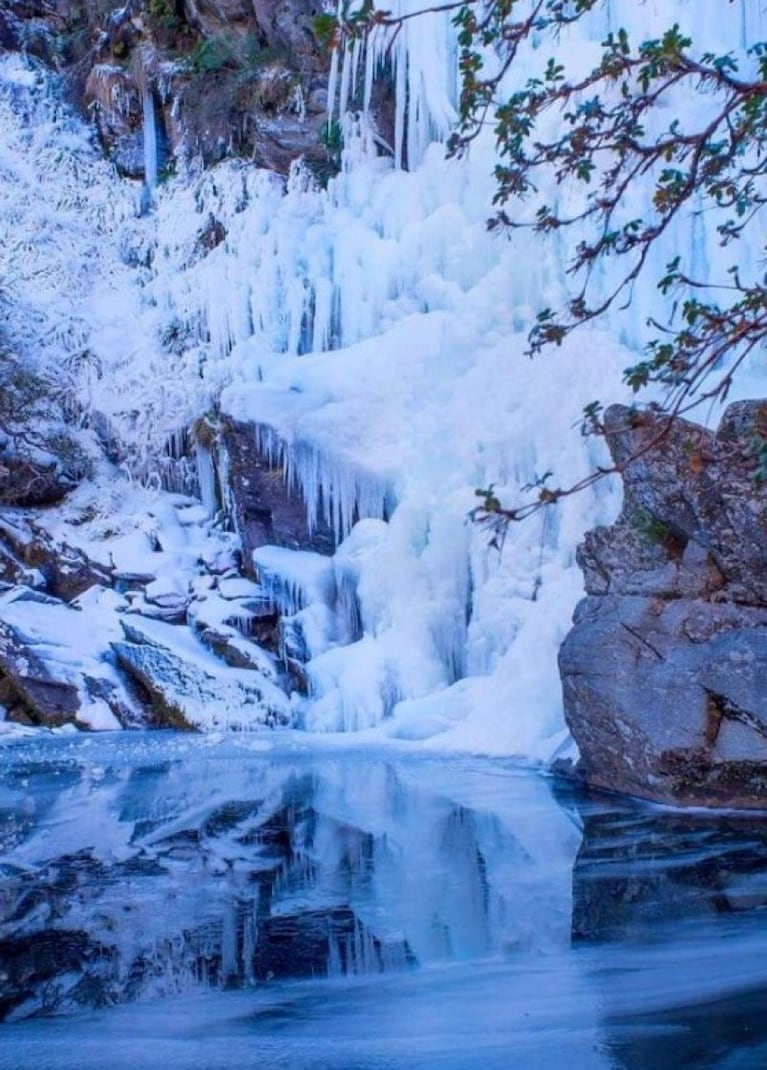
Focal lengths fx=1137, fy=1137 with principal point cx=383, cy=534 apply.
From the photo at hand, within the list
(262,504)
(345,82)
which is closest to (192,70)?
(345,82)

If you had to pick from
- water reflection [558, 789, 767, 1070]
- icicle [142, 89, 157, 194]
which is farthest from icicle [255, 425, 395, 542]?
icicle [142, 89, 157, 194]

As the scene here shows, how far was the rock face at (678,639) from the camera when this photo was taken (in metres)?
5.43

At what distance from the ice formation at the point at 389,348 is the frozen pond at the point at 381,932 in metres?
2.17

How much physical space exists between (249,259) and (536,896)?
1042 cm

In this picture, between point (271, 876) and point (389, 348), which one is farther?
point (389, 348)

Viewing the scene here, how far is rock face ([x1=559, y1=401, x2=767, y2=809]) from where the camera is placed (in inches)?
214

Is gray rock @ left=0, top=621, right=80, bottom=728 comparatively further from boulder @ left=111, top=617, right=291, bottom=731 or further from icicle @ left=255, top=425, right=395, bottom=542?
icicle @ left=255, top=425, right=395, bottom=542

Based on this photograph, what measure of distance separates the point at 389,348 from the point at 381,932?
8.31 meters

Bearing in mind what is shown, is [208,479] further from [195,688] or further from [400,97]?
[400,97]

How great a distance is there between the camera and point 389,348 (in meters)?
11.3

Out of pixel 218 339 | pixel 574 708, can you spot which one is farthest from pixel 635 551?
pixel 218 339

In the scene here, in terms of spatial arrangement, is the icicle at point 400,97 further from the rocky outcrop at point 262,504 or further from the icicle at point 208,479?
the icicle at point 208,479

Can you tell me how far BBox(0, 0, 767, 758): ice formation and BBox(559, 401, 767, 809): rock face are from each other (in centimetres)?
90

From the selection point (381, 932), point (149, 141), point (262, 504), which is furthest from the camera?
point (149, 141)
